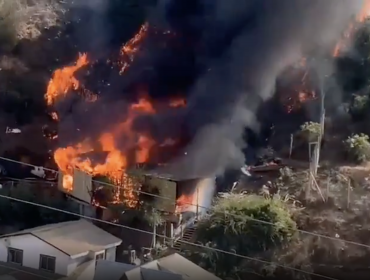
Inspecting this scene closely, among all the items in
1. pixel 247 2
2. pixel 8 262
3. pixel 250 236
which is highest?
pixel 247 2

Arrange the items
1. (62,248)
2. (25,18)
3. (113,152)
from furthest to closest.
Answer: (25,18)
(113,152)
(62,248)

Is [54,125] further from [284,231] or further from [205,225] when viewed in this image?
[284,231]

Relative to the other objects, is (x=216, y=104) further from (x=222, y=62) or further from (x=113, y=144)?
(x=113, y=144)

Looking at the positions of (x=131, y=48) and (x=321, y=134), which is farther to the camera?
(x=131, y=48)

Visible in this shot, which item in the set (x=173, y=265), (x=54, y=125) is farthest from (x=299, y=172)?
(x=54, y=125)

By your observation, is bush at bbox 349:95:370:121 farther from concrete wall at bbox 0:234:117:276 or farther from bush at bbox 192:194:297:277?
concrete wall at bbox 0:234:117:276

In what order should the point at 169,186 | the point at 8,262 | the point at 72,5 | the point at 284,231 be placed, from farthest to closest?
the point at 72,5
the point at 8,262
the point at 169,186
the point at 284,231

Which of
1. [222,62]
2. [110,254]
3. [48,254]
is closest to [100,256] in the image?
[110,254]
